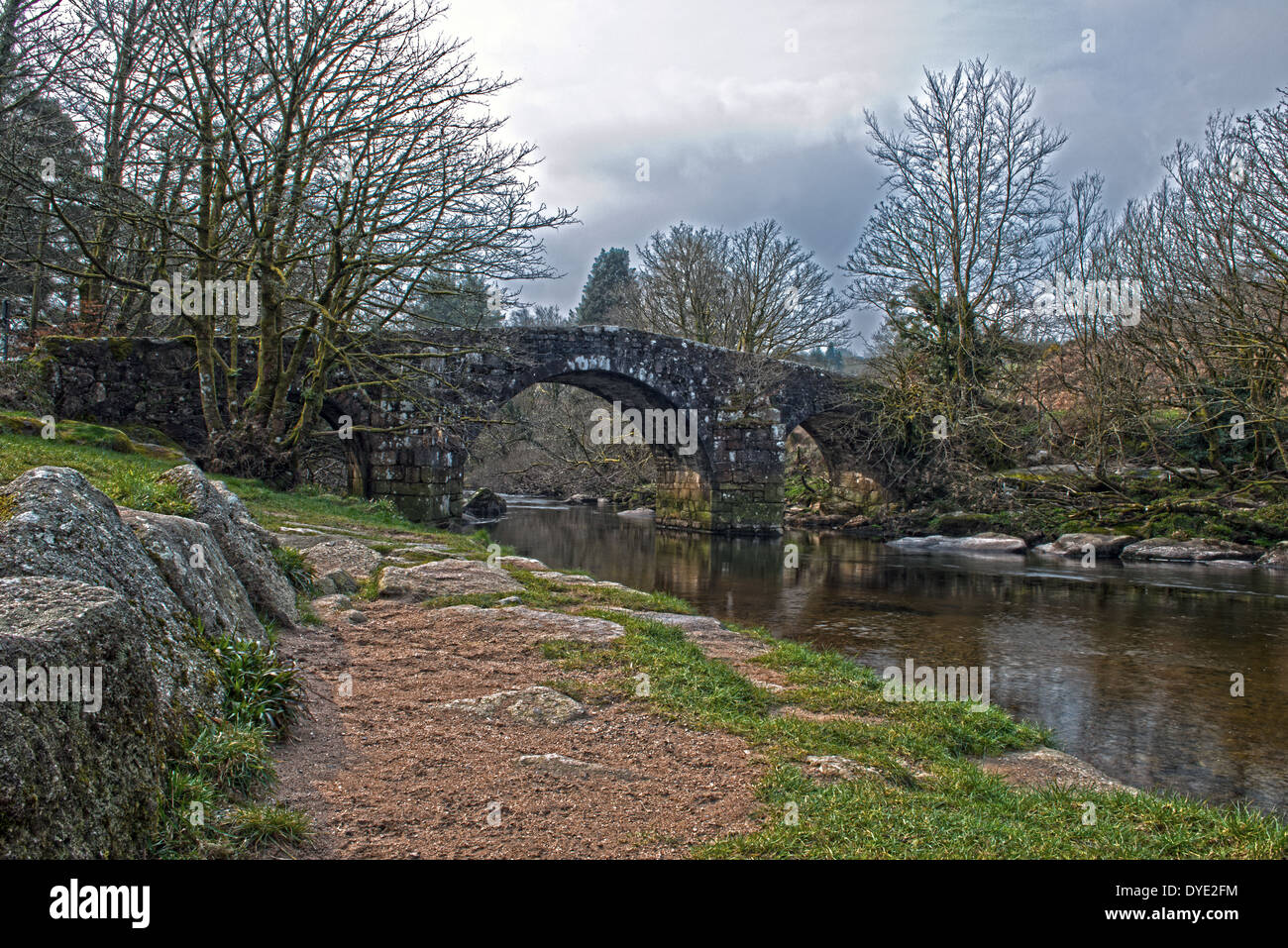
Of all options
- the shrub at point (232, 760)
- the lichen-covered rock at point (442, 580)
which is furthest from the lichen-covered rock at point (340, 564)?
the shrub at point (232, 760)

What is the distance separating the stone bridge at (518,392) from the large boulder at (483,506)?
5.21 meters

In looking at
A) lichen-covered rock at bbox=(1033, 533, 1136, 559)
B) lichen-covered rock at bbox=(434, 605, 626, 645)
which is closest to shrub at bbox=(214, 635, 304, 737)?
lichen-covered rock at bbox=(434, 605, 626, 645)

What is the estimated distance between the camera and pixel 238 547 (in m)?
5.41

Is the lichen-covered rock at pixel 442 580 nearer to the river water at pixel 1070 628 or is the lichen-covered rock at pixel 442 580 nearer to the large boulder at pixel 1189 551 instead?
the river water at pixel 1070 628

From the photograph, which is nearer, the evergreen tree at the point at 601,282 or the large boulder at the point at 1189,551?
the large boulder at the point at 1189,551

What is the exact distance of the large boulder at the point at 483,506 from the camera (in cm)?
2541

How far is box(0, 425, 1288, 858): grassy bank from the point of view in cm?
292

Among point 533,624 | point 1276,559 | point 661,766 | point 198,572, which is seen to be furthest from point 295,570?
point 1276,559

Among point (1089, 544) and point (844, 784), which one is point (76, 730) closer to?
point (844, 784)

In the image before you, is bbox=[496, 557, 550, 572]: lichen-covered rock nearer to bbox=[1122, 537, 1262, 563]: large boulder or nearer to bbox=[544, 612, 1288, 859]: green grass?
bbox=[544, 612, 1288, 859]: green grass

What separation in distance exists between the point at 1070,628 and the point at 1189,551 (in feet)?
30.4

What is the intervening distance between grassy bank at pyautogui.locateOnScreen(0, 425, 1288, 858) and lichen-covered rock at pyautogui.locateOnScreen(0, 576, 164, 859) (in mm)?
199
